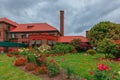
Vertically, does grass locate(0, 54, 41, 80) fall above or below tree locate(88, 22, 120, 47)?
below

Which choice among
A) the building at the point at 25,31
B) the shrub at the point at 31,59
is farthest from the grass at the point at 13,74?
the building at the point at 25,31

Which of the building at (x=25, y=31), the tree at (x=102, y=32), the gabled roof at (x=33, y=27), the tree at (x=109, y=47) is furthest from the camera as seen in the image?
the gabled roof at (x=33, y=27)

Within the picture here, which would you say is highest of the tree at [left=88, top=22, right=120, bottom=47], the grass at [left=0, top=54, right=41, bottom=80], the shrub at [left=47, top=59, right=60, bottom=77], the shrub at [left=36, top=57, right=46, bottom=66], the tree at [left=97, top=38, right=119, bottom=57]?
the tree at [left=88, top=22, right=120, bottom=47]

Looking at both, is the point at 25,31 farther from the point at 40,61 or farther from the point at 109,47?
the point at 40,61

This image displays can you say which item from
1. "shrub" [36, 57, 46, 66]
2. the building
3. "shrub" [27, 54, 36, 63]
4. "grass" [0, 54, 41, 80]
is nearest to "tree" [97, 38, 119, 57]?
"shrub" [27, 54, 36, 63]

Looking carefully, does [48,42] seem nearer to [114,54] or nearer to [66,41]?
[66,41]

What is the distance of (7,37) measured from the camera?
196ft

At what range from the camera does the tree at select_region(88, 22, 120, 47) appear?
42906mm

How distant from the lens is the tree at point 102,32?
42906 millimetres

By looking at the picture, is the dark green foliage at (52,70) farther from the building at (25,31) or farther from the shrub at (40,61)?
the building at (25,31)

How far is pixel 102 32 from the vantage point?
43969mm

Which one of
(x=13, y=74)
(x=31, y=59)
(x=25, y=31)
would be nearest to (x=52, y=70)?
(x=13, y=74)

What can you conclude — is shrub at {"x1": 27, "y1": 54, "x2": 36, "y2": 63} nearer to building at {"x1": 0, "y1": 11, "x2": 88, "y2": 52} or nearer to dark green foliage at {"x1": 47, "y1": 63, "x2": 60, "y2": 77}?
dark green foliage at {"x1": 47, "y1": 63, "x2": 60, "y2": 77}

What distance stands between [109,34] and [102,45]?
17.5 m
